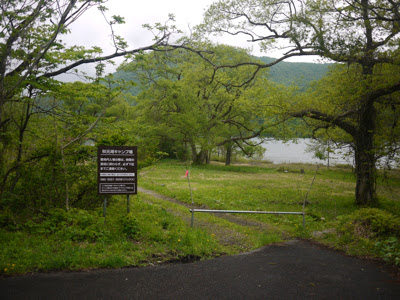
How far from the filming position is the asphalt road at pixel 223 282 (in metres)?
4.74

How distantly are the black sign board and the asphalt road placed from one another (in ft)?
7.71

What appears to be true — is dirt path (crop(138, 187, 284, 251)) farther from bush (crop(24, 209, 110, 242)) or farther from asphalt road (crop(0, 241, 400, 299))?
bush (crop(24, 209, 110, 242))

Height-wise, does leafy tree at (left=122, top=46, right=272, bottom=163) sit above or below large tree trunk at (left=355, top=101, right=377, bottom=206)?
above

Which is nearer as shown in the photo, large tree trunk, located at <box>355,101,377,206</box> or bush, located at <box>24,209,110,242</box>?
bush, located at <box>24,209,110,242</box>

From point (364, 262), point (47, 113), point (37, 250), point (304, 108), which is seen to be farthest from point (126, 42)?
point (304, 108)

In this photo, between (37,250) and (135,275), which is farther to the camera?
(37,250)

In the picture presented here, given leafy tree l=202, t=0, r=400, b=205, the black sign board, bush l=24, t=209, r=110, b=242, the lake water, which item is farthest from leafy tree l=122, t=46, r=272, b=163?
bush l=24, t=209, r=110, b=242

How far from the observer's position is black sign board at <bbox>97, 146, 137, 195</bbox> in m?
7.52

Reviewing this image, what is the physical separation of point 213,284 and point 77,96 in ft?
22.5

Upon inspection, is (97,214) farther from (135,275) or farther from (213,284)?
(213,284)

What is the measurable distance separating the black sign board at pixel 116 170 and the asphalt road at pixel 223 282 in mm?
2349

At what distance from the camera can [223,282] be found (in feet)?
17.5

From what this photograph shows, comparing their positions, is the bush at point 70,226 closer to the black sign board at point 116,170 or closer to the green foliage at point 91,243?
the green foliage at point 91,243

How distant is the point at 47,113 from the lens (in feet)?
29.2
